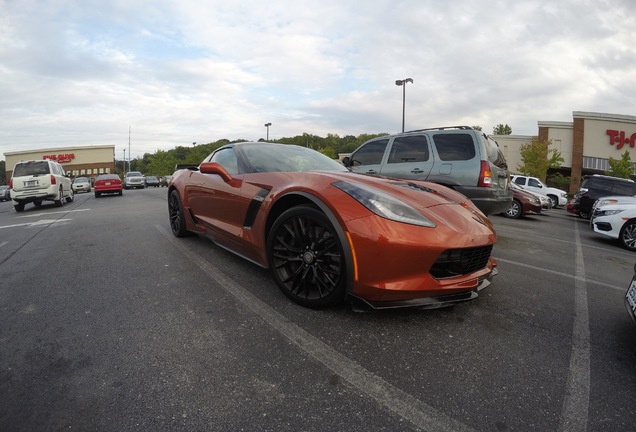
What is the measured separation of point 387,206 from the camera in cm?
241

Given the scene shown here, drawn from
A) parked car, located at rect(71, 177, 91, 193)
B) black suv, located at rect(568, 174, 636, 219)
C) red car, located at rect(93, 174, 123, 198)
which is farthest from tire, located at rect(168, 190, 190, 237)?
parked car, located at rect(71, 177, 91, 193)

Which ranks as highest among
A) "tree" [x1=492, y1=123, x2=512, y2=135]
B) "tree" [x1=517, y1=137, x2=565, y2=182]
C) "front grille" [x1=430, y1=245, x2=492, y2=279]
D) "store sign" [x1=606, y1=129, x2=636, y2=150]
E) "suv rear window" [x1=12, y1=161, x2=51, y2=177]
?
"tree" [x1=492, y1=123, x2=512, y2=135]

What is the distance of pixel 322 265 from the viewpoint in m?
2.54

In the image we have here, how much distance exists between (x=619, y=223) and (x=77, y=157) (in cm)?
8494

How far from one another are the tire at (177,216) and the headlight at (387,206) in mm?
3275

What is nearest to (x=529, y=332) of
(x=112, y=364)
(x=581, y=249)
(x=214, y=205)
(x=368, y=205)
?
(x=368, y=205)

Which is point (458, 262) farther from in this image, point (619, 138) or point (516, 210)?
point (619, 138)

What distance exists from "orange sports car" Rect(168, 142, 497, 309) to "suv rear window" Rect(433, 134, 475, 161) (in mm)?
2876

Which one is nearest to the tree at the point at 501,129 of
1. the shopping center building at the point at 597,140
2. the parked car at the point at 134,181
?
the shopping center building at the point at 597,140

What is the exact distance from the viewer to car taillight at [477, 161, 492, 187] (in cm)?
548

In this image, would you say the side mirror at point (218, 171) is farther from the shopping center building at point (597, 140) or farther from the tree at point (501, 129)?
the tree at point (501, 129)

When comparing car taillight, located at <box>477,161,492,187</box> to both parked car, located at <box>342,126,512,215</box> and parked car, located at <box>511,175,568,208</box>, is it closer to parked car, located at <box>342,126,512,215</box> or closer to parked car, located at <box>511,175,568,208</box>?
parked car, located at <box>342,126,512,215</box>

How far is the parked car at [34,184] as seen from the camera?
1170 centimetres

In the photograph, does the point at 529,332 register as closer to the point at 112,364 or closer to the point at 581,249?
the point at 112,364
